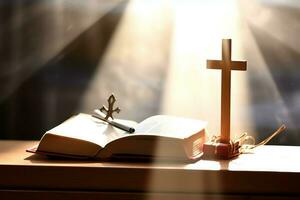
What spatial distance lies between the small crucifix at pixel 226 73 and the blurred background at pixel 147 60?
26 cm

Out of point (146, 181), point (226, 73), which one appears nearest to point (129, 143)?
point (146, 181)

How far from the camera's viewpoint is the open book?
112 cm

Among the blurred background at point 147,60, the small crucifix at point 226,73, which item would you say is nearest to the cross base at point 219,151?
the small crucifix at point 226,73

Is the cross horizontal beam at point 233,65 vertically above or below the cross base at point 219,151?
above

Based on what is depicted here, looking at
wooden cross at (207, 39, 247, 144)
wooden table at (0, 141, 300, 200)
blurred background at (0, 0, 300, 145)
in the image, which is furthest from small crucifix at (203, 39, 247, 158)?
blurred background at (0, 0, 300, 145)

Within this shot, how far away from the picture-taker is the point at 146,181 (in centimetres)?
107

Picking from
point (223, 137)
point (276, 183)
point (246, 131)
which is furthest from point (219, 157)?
point (246, 131)

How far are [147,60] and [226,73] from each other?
0.34 metres

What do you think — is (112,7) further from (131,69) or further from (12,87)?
(12,87)

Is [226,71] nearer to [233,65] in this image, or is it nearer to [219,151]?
[233,65]

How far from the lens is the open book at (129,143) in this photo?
1.12m

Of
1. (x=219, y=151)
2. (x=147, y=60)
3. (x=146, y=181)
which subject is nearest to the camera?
(x=146, y=181)

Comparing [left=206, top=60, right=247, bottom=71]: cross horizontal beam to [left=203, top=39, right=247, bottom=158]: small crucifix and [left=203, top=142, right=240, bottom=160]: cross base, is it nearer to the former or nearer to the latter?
[left=203, top=39, right=247, bottom=158]: small crucifix

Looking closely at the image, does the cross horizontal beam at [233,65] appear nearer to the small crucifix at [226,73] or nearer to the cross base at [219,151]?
the small crucifix at [226,73]
